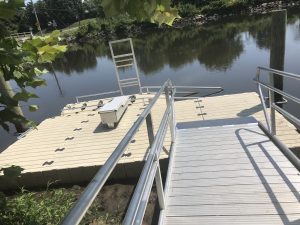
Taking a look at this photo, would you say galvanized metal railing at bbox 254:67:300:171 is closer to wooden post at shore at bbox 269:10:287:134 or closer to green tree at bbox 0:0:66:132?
green tree at bbox 0:0:66:132

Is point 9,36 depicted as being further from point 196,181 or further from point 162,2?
point 196,181

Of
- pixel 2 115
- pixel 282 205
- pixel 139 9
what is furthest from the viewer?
pixel 282 205

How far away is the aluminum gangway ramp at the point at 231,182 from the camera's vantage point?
287 cm

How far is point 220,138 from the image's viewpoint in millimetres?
4707

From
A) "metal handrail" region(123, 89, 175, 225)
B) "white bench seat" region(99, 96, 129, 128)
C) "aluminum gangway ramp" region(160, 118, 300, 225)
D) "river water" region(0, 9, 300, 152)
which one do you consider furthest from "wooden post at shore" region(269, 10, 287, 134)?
"metal handrail" region(123, 89, 175, 225)

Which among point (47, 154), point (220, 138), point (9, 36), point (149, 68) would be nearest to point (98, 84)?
point (149, 68)

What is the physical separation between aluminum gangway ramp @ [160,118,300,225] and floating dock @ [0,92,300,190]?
2.56 feet

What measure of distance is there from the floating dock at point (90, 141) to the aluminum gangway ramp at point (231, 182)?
78 cm

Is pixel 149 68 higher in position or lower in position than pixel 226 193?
lower

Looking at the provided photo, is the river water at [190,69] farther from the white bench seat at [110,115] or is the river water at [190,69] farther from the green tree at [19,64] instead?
the green tree at [19,64]

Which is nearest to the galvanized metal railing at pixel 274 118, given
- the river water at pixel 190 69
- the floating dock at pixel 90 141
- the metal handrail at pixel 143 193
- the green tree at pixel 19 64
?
the floating dock at pixel 90 141

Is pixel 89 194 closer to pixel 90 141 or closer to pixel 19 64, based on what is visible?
pixel 19 64

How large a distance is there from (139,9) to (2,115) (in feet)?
2.25

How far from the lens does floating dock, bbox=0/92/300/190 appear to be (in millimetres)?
5668
